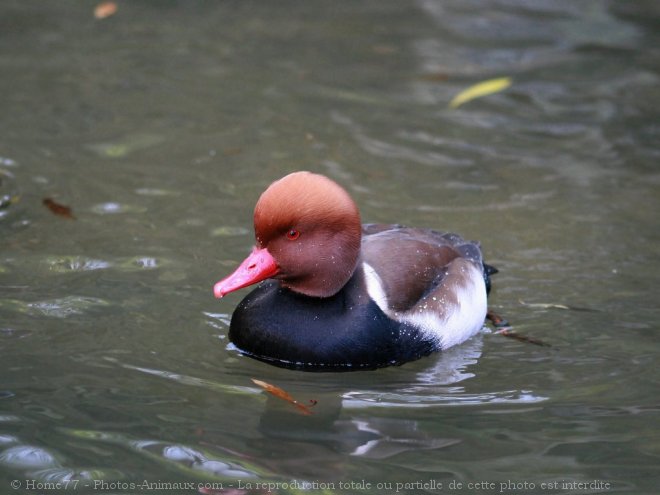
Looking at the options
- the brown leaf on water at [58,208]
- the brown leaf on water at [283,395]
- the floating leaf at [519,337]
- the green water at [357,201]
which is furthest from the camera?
the brown leaf on water at [58,208]

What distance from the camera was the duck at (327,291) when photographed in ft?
17.6

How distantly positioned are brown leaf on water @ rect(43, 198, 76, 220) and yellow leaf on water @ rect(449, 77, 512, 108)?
3886mm

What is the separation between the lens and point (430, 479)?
14.9 feet

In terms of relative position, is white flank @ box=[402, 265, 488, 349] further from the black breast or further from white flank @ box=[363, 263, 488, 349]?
the black breast

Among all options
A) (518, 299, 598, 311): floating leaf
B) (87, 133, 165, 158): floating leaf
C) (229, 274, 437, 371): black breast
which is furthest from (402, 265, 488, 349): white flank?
(87, 133, 165, 158): floating leaf

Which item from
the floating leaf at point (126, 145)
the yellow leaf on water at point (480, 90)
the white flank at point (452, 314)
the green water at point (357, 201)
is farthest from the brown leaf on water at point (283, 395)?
the yellow leaf on water at point (480, 90)

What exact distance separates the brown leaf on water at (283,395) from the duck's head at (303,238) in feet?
1.75

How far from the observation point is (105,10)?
37.1ft

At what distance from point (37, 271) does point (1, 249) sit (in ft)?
1.35

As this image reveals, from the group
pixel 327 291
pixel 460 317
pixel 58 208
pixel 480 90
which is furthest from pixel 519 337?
pixel 480 90

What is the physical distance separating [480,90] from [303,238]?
4.90 meters

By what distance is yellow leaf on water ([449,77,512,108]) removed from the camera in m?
9.75

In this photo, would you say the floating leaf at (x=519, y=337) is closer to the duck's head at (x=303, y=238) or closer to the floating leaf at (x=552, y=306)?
the floating leaf at (x=552, y=306)

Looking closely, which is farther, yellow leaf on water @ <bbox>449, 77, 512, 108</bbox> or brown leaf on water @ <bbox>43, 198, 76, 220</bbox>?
yellow leaf on water @ <bbox>449, 77, 512, 108</bbox>
